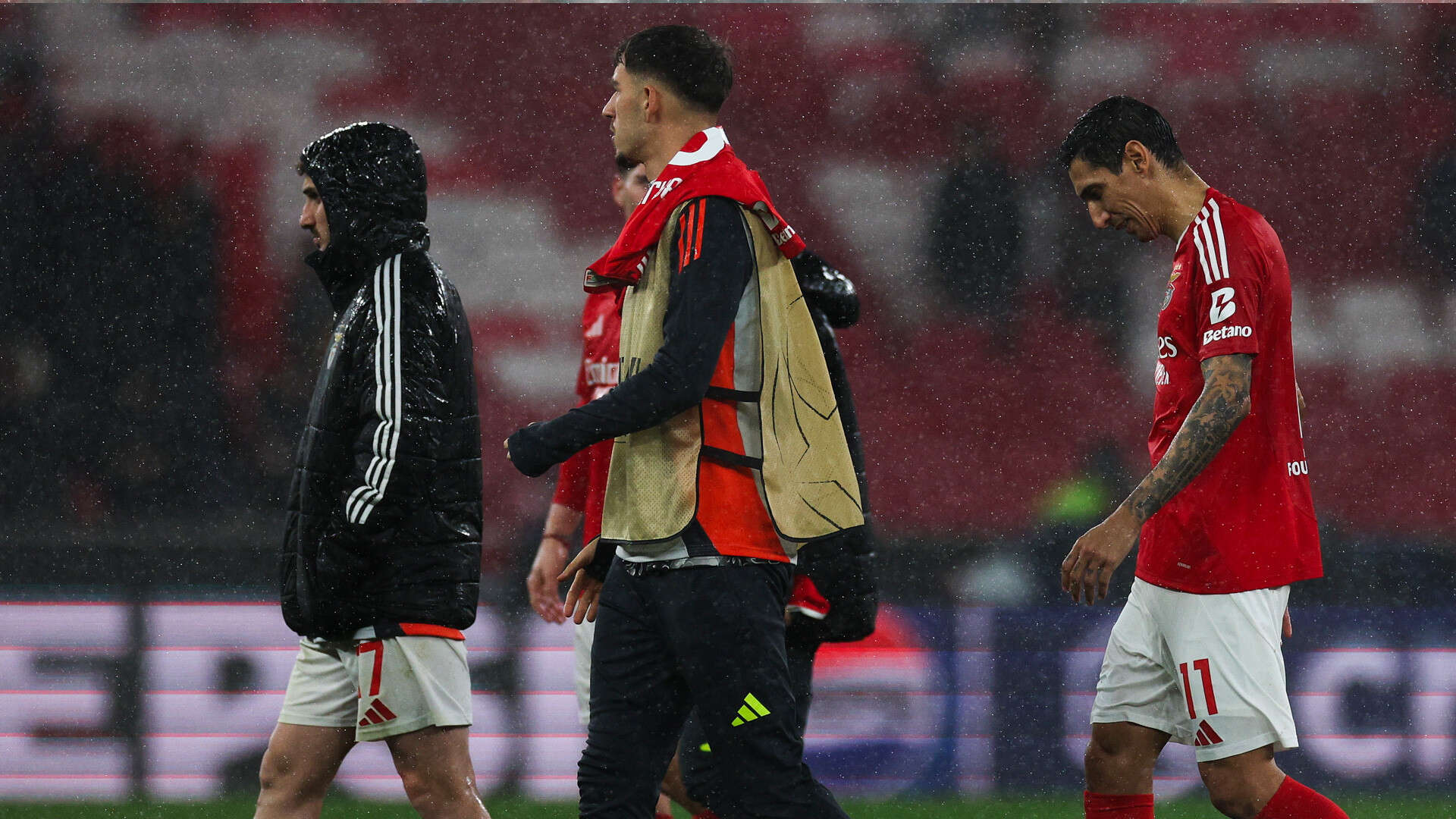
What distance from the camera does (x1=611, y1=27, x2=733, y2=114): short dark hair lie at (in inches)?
97.6

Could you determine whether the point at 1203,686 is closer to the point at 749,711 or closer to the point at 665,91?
the point at 749,711

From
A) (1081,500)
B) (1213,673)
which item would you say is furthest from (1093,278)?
(1213,673)

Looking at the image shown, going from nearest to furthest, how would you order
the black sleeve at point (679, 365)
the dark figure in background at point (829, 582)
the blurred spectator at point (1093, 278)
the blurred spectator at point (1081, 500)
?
the black sleeve at point (679, 365) → the dark figure in background at point (829, 582) → the blurred spectator at point (1081, 500) → the blurred spectator at point (1093, 278)

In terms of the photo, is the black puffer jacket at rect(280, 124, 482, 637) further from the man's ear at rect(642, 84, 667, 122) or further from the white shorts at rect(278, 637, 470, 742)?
the man's ear at rect(642, 84, 667, 122)

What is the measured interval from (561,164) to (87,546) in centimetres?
237

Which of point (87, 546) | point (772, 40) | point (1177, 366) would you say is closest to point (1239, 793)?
point (1177, 366)

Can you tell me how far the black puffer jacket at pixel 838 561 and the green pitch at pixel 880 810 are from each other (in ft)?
6.73

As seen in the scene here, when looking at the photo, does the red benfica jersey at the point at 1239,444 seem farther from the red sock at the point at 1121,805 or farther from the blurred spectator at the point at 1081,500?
the blurred spectator at the point at 1081,500

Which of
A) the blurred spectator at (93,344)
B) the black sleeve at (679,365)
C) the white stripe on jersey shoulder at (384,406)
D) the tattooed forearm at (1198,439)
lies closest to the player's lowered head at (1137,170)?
the tattooed forearm at (1198,439)

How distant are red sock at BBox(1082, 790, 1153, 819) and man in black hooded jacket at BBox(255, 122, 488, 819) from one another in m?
1.27

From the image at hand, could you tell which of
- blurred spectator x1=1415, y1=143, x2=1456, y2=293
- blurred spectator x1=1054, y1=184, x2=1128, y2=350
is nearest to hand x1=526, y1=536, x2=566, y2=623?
blurred spectator x1=1054, y1=184, x2=1128, y2=350

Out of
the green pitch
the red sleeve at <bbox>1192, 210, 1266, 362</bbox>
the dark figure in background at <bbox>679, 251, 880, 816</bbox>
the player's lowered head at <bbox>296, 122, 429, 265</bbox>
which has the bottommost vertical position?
the green pitch

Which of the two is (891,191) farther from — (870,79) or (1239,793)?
(1239,793)

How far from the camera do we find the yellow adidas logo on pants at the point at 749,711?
87.6 inches
